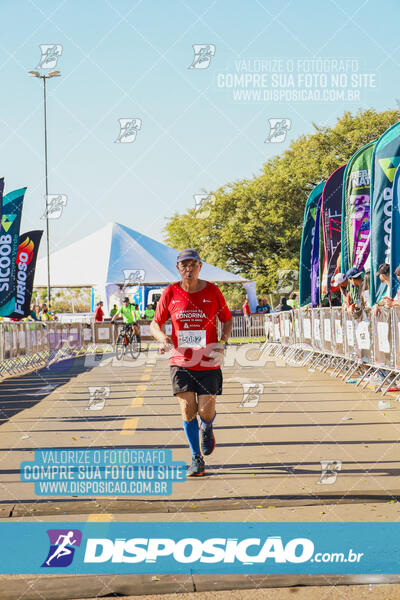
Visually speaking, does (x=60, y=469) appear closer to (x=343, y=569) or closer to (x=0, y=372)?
(x=343, y=569)

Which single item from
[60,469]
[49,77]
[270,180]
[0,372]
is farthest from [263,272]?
Answer: [60,469]

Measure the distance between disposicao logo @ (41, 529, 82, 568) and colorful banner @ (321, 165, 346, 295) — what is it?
619 inches

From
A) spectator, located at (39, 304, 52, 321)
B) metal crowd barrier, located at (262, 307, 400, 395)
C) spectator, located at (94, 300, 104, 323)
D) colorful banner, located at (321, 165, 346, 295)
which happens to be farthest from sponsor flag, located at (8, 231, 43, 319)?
spectator, located at (94, 300, 104, 323)

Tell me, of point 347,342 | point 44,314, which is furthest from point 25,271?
point 347,342

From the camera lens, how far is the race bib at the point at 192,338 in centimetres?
735

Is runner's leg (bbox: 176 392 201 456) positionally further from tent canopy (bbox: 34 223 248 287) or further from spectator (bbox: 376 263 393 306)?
tent canopy (bbox: 34 223 248 287)

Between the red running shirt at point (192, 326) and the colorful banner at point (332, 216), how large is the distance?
13367mm

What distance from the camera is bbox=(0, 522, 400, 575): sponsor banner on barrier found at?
15.2 ft

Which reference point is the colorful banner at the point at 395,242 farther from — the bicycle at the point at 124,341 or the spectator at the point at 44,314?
the spectator at the point at 44,314

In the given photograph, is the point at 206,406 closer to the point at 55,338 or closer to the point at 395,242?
the point at 395,242

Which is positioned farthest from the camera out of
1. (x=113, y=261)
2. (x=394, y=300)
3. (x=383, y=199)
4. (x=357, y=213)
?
(x=113, y=261)

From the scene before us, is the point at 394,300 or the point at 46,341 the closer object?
the point at 394,300

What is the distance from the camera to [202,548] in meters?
4.94

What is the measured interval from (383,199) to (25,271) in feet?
37.1
